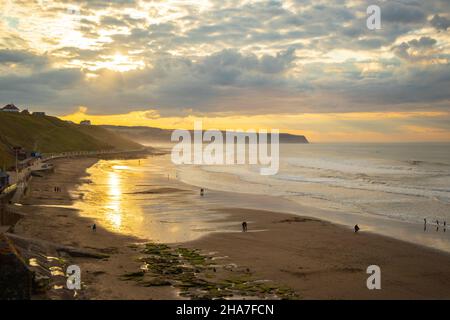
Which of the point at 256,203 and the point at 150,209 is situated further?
the point at 256,203

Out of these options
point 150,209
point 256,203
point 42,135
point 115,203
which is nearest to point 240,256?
point 150,209

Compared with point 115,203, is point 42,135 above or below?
above

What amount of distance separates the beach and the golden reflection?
504 millimetres

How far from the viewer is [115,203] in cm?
4631

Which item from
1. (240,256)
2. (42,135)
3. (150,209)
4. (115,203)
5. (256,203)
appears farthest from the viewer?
(42,135)

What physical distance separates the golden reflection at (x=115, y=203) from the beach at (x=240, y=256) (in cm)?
50

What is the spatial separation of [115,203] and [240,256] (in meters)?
23.8

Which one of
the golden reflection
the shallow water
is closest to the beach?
the golden reflection

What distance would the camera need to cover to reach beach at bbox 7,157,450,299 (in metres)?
20.5

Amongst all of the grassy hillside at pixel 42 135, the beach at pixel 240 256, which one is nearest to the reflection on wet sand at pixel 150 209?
the beach at pixel 240 256

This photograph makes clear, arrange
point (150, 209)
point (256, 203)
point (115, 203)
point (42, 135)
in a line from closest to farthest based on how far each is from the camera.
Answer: point (150, 209) < point (115, 203) < point (256, 203) < point (42, 135)

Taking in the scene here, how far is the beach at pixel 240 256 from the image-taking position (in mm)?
20484

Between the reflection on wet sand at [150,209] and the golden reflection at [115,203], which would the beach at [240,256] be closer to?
the reflection on wet sand at [150,209]

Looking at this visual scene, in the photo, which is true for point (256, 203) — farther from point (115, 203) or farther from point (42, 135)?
point (42, 135)
